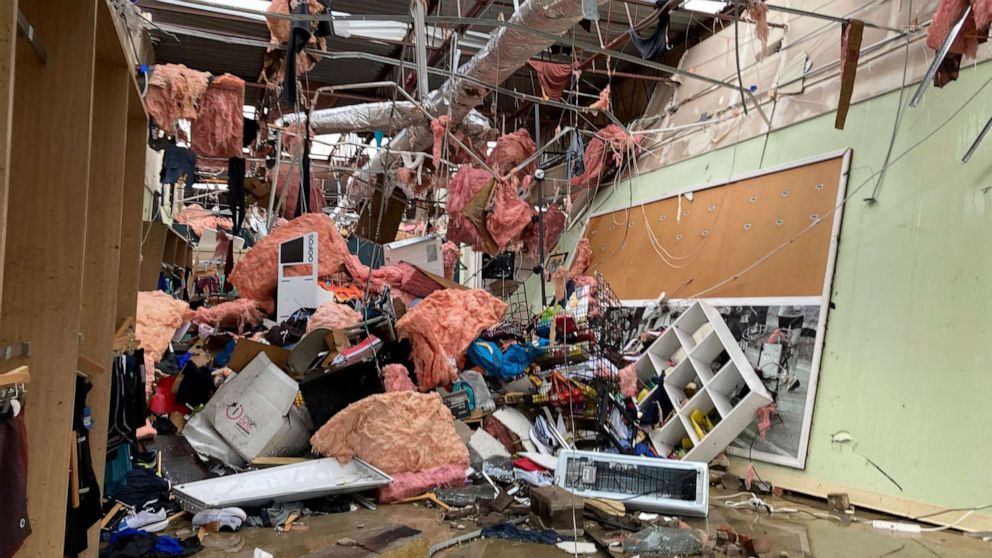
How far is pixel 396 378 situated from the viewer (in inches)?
184

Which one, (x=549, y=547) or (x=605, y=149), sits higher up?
(x=605, y=149)

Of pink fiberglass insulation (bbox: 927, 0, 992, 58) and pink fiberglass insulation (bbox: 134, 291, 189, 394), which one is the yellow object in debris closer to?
pink fiberglass insulation (bbox: 927, 0, 992, 58)

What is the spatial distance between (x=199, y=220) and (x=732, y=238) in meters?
10.1

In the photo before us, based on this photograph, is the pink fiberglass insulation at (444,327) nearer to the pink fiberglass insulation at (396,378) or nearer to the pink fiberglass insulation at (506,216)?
the pink fiberglass insulation at (396,378)

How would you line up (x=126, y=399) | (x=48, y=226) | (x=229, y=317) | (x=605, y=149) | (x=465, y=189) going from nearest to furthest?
(x=48, y=226) < (x=126, y=399) < (x=229, y=317) < (x=465, y=189) < (x=605, y=149)

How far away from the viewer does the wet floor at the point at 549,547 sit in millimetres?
3115

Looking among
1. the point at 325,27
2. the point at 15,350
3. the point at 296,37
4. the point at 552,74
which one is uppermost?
the point at 552,74

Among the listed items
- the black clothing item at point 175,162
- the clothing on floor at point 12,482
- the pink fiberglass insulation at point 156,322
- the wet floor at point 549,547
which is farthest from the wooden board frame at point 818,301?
the black clothing item at point 175,162

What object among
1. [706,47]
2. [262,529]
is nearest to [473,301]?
[262,529]

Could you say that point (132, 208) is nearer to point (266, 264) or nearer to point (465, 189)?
point (266, 264)

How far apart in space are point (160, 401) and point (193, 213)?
342 inches

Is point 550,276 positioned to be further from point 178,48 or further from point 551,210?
point 178,48

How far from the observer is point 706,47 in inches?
281

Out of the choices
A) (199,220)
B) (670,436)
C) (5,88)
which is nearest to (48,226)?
(5,88)
